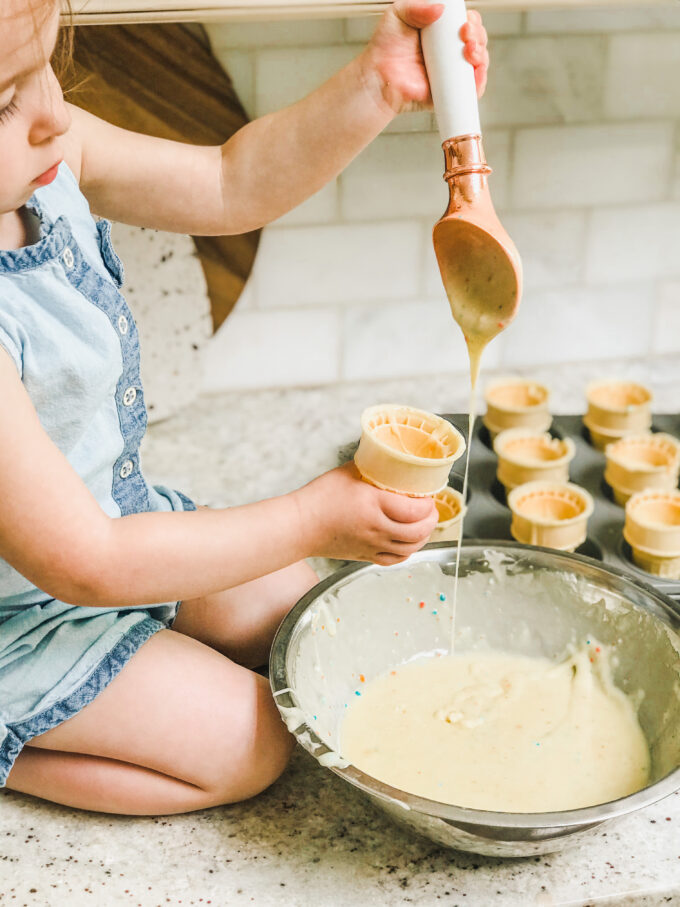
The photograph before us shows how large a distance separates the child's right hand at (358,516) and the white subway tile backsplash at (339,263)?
69 cm

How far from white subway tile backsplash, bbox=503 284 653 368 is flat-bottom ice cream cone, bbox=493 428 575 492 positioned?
0.78 ft

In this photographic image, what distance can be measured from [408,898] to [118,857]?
9.4 inches

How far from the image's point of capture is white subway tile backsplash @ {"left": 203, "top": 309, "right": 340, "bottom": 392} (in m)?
1.47

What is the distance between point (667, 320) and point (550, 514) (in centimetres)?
55

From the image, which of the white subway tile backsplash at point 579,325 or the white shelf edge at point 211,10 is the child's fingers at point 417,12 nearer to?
the white shelf edge at point 211,10

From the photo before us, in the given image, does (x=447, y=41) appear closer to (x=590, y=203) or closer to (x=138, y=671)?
(x=138, y=671)

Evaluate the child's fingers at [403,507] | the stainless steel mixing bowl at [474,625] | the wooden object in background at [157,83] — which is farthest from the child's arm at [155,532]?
the wooden object in background at [157,83]

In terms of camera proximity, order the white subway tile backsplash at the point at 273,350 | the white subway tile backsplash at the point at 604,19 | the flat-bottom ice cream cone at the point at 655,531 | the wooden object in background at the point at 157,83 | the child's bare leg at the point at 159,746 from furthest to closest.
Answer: the white subway tile backsplash at the point at 273,350
the white subway tile backsplash at the point at 604,19
the wooden object in background at the point at 157,83
the flat-bottom ice cream cone at the point at 655,531
the child's bare leg at the point at 159,746

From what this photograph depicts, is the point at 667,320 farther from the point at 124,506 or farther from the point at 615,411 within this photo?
the point at 124,506

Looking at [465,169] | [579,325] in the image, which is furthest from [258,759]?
[579,325]

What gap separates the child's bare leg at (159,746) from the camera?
856mm

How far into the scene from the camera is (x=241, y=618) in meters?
1.03

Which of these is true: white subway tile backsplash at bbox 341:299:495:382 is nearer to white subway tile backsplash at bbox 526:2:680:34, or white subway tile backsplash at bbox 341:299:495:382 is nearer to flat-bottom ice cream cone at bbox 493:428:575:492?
flat-bottom ice cream cone at bbox 493:428:575:492

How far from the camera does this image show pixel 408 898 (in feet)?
2.61
